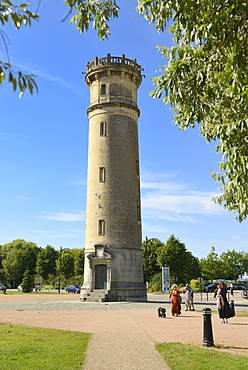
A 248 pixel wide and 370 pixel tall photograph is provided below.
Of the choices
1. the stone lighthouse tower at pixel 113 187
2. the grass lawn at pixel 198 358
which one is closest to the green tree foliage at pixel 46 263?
the stone lighthouse tower at pixel 113 187

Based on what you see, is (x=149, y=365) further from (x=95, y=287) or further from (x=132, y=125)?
(x=132, y=125)

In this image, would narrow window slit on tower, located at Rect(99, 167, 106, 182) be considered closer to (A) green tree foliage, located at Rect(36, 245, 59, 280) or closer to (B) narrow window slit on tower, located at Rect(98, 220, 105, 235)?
(B) narrow window slit on tower, located at Rect(98, 220, 105, 235)

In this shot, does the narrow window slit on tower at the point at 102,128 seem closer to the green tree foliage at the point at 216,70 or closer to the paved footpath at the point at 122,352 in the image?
the paved footpath at the point at 122,352

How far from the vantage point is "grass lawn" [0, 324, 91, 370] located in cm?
744

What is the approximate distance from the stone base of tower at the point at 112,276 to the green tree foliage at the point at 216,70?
24.9 m

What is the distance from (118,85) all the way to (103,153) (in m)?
7.23

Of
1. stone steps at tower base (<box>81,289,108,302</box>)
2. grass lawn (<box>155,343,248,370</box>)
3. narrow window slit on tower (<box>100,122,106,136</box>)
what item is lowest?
stone steps at tower base (<box>81,289,108,302</box>)

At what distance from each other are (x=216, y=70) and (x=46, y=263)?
81.3 m

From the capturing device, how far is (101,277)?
32.0 metres

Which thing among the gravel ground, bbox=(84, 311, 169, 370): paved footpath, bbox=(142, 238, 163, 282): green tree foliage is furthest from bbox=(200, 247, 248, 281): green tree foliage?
bbox=(84, 311, 169, 370): paved footpath

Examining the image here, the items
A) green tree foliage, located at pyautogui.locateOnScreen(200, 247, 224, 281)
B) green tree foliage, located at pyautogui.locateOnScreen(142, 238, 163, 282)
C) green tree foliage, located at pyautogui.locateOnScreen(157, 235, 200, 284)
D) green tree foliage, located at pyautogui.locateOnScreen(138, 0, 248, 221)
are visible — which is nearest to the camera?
green tree foliage, located at pyautogui.locateOnScreen(138, 0, 248, 221)

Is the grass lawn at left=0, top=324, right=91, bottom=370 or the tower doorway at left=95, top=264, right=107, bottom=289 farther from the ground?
the tower doorway at left=95, top=264, right=107, bottom=289

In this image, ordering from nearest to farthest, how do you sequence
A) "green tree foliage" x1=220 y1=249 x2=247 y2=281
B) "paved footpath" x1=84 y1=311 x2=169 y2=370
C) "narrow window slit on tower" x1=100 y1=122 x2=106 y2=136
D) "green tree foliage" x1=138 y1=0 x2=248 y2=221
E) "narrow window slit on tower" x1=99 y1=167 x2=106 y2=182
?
"green tree foliage" x1=138 y1=0 x2=248 y2=221, "paved footpath" x1=84 y1=311 x2=169 y2=370, "narrow window slit on tower" x1=99 y1=167 x2=106 y2=182, "narrow window slit on tower" x1=100 y1=122 x2=106 y2=136, "green tree foliage" x1=220 y1=249 x2=247 y2=281

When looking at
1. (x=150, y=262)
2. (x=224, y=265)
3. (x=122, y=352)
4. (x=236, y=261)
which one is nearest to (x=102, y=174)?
(x=122, y=352)
